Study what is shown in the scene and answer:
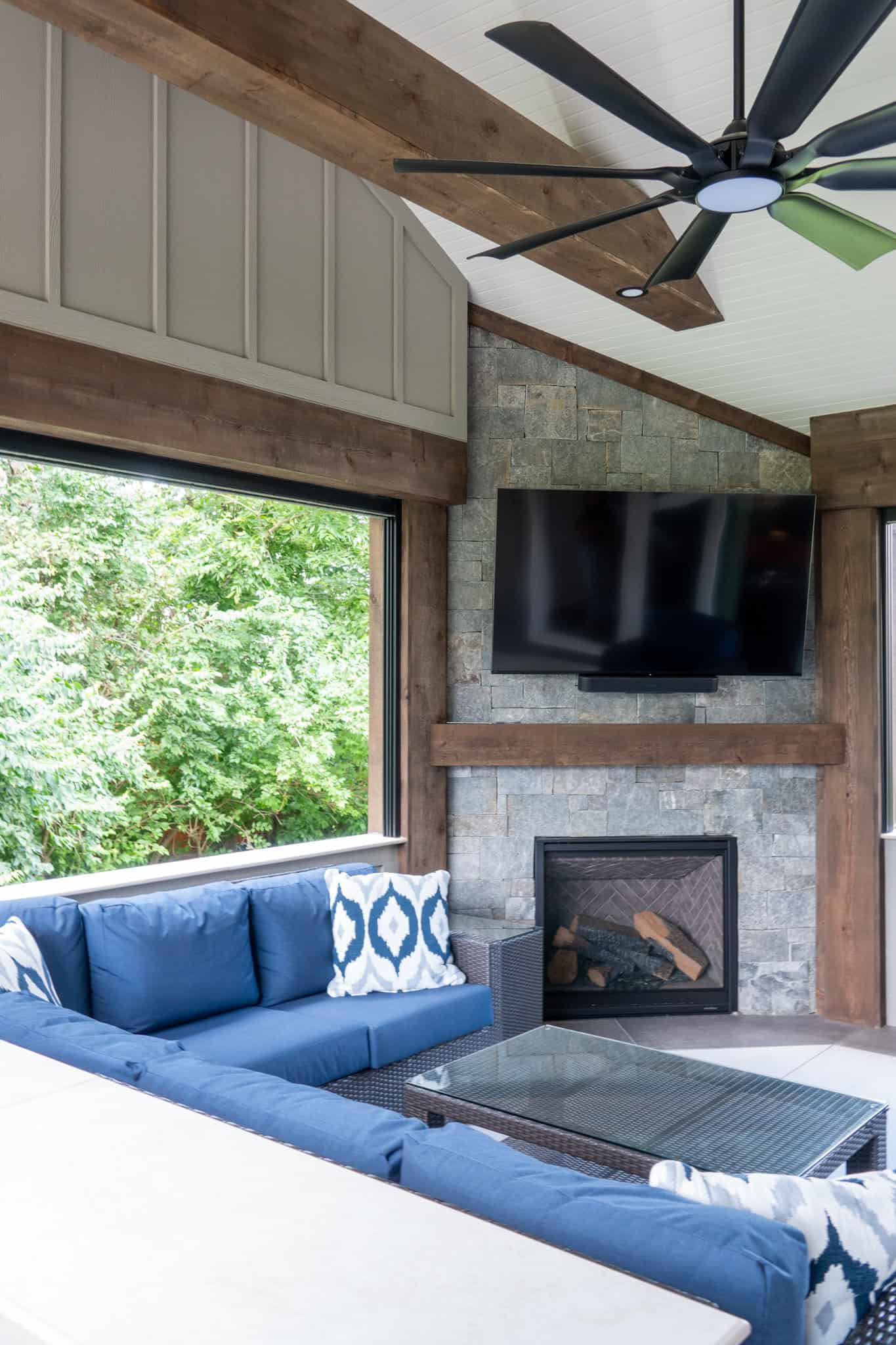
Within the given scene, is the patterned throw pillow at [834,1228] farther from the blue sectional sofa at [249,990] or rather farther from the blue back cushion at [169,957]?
the blue back cushion at [169,957]

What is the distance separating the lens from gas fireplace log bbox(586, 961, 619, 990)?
5.13 metres

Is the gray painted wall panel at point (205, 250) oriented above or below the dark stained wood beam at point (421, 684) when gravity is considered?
above

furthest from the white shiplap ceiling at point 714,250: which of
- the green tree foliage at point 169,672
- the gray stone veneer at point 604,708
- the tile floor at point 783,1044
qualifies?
the tile floor at point 783,1044

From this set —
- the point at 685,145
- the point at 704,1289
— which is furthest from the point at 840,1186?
the point at 685,145

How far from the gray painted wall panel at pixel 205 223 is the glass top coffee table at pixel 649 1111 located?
262 cm

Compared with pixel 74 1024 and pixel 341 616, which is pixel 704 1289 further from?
pixel 341 616

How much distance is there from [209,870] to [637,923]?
2182mm

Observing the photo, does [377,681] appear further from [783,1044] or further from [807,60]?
[807,60]

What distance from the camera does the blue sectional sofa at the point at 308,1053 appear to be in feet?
4.22

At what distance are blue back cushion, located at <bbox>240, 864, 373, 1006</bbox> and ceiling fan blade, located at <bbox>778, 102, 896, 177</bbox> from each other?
2776 millimetres

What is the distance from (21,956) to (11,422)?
161 centimetres

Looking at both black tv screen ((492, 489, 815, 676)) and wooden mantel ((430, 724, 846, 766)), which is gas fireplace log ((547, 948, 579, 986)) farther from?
black tv screen ((492, 489, 815, 676))

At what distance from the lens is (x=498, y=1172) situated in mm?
1477

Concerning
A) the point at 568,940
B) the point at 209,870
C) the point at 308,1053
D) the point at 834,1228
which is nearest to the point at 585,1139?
the point at 308,1053
